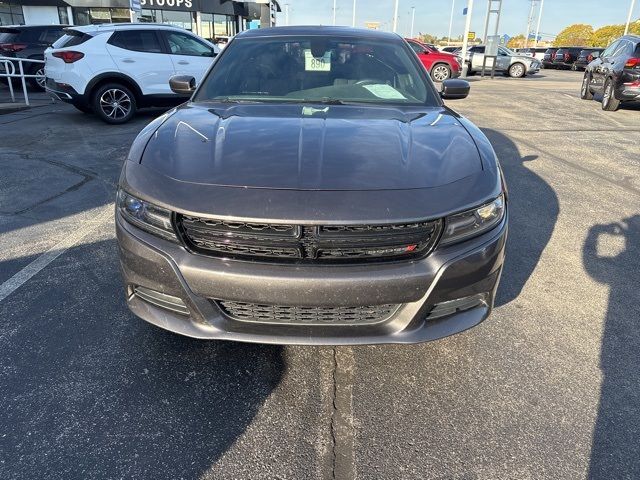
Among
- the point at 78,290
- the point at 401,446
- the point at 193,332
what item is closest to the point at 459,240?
the point at 401,446

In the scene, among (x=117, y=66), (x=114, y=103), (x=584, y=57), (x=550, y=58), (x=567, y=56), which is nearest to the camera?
(x=117, y=66)

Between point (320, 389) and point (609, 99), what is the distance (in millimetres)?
12760

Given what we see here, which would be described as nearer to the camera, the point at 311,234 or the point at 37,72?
the point at 311,234

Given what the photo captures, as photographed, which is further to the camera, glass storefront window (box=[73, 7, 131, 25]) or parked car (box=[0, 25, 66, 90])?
glass storefront window (box=[73, 7, 131, 25])

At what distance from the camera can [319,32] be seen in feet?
12.8

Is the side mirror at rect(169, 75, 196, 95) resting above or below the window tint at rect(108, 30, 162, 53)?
below

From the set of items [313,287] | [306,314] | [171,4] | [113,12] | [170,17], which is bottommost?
[306,314]

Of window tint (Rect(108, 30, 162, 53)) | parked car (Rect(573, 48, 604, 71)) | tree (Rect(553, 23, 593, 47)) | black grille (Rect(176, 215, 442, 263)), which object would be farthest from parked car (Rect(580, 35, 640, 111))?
tree (Rect(553, 23, 593, 47))

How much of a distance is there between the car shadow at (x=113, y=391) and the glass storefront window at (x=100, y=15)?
3128 centimetres

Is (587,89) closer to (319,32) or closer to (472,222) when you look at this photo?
(319,32)

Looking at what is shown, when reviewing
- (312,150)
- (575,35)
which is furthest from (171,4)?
(575,35)

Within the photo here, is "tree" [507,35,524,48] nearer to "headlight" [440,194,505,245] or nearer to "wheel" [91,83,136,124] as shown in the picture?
"wheel" [91,83,136,124]

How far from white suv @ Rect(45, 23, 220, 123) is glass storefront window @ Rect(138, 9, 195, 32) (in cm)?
2146

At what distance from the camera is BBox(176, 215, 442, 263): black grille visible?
1.97 m
